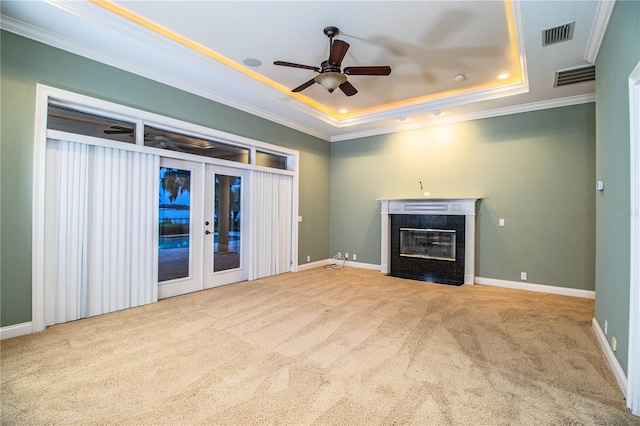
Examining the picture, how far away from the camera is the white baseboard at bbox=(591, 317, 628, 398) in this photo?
2.13 meters

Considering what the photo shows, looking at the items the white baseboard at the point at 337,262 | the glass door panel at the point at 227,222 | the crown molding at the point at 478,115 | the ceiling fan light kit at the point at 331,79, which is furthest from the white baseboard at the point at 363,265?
the ceiling fan light kit at the point at 331,79

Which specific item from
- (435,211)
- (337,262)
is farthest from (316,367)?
(337,262)

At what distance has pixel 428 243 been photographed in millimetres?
5855

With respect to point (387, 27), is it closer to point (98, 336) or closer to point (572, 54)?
point (572, 54)

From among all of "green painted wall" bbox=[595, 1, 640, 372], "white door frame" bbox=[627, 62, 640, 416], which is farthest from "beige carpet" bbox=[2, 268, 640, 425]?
"green painted wall" bbox=[595, 1, 640, 372]

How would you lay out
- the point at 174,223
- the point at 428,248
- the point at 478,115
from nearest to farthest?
the point at 174,223 < the point at 478,115 < the point at 428,248

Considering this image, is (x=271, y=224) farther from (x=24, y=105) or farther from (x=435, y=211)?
(x=24, y=105)

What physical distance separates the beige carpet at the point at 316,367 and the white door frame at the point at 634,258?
17cm

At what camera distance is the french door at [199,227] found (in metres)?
4.29

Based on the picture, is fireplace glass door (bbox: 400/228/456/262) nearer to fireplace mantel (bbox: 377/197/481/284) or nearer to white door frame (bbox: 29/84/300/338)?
fireplace mantel (bbox: 377/197/481/284)

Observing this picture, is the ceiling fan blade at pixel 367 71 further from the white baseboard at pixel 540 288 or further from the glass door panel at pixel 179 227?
the white baseboard at pixel 540 288

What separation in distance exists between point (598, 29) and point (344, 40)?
2.54 meters

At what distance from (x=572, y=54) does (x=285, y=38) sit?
3338mm

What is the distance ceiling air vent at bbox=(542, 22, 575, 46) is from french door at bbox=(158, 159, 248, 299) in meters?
4.51
